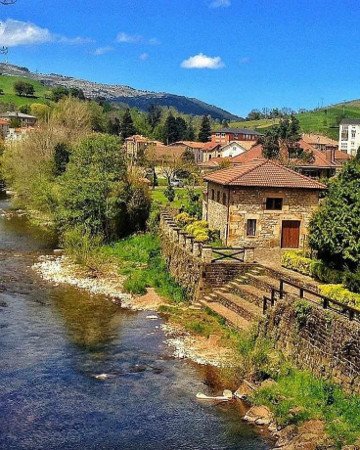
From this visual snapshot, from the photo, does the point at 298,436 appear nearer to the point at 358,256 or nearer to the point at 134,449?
the point at 134,449

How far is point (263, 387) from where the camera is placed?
56.6ft

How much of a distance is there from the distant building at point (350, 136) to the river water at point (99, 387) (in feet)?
362

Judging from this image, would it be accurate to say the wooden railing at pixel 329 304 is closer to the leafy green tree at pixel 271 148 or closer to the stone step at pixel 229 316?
the stone step at pixel 229 316

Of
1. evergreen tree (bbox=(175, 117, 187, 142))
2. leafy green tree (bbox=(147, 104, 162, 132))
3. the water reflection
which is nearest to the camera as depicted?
the water reflection

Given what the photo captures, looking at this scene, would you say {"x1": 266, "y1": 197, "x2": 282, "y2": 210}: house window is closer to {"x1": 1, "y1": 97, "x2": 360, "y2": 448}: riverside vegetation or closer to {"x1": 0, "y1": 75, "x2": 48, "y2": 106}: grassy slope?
{"x1": 1, "y1": 97, "x2": 360, "y2": 448}: riverside vegetation

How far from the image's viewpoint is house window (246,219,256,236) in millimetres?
33688

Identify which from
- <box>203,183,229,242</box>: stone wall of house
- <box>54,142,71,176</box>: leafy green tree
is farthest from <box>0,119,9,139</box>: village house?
<box>203,183,229,242</box>: stone wall of house

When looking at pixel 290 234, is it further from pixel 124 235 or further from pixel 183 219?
pixel 124 235

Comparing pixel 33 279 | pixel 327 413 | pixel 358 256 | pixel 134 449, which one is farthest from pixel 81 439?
pixel 33 279

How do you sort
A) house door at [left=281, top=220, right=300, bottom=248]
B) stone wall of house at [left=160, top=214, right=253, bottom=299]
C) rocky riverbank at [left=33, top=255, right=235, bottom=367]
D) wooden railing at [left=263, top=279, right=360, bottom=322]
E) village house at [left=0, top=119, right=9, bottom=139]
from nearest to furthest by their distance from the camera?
1. wooden railing at [left=263, top=279, right=360, bottom=322]
2. rocky riverbank at [left=33, top=255, right=235, bottom=367]
3. stone wall of house at [left=160, top=214, right=253, bottom=299]
4. house door at [left=281, top=220, right=300, bottom=248]
5. village house at [left=0, top=119, right=9, bottom=139]

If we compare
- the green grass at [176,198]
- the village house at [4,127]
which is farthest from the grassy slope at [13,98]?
the green grass at [176,198]

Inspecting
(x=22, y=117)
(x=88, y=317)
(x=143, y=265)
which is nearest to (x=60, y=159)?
(x=143, y=265)

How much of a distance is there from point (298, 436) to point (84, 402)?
19.9ft

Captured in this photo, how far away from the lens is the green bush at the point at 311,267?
77.0ft
